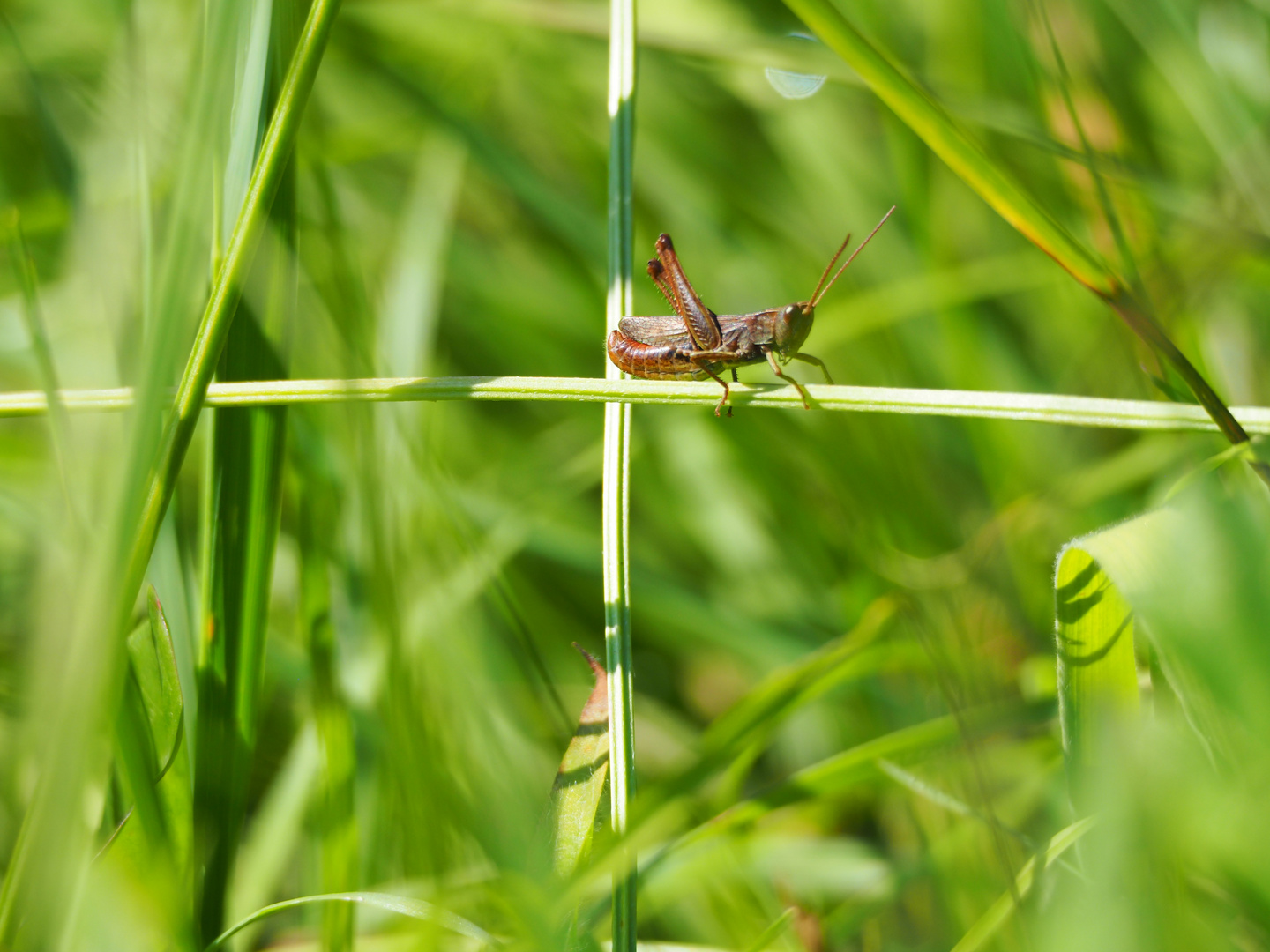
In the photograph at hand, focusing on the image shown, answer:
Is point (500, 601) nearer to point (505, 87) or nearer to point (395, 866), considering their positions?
point (395, 866)

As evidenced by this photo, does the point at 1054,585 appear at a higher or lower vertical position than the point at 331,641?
lower

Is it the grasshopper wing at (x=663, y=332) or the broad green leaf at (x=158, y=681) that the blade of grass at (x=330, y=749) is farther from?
the grasshopper wing at (x=663, y=332)

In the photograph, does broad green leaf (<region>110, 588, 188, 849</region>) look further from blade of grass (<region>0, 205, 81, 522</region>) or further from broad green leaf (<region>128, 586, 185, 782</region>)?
blade of grass (<region>0, 205, 81, 522</region>)

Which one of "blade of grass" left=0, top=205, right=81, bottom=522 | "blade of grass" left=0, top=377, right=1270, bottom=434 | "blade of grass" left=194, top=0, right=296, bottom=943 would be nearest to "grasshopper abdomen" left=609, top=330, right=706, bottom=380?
"blade of grass" left=0, top=377, right=1270, bottom=434

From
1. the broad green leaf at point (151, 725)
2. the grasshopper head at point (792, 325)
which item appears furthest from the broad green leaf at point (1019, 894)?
the grasshopper head at point (792, 325)

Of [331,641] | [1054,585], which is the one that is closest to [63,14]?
[331,641]
